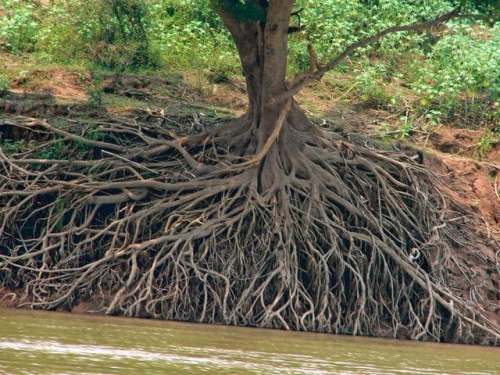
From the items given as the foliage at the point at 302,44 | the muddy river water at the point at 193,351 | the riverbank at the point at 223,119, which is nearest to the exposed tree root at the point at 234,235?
the riverbank at the point at 223,119

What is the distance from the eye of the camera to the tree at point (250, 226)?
10789 mm

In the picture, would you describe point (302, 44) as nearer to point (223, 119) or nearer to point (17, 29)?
point (223, 119)

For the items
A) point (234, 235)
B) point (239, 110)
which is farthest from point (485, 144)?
point (234, 235)

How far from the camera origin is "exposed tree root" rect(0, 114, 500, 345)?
35.3 feet

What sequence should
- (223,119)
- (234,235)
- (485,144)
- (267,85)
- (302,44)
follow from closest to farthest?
(234,235), (267,85), (223,119), (485,144), (302,44)

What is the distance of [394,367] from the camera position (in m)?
7.93

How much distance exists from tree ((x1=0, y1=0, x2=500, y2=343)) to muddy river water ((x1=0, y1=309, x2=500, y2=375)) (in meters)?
0.66

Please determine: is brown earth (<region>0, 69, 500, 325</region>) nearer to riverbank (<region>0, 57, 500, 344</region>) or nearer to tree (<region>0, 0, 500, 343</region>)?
riverbank (<region>0, 57, 500, 344</region>)

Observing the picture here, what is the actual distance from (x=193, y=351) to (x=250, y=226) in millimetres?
3542

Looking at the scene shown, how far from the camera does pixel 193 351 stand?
25.6 ft

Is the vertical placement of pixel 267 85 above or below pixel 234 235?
above

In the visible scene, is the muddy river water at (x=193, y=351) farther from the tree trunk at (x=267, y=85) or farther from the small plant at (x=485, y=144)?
the small plant at (x=485, y=144)

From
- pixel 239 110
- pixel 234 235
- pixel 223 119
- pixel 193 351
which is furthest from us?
pixel 239 110

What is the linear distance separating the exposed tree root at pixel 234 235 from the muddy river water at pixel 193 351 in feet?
2.04
